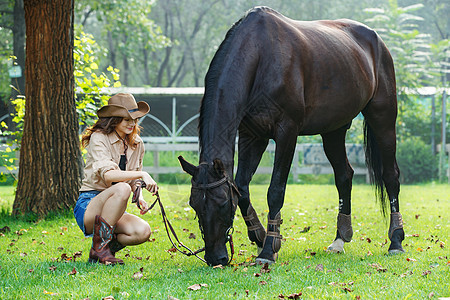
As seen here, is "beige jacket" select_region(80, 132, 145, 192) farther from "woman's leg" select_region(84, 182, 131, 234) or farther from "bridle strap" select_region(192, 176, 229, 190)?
"bridle strap" select_region(192, 176, 229, 190)

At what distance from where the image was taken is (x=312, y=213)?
8375 mm

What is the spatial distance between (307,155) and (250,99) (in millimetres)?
10915

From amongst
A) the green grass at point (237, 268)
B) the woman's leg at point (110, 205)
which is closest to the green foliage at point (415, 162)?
the green grass at point (237, 268)

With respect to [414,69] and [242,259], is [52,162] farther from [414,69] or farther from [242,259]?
[414,69]

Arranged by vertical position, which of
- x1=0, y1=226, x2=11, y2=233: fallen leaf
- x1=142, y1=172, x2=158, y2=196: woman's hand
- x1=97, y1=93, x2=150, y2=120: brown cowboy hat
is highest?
x1=97, y1=93, x2=150, y2=120: brown cowboy hat

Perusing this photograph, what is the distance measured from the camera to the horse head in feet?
12.6

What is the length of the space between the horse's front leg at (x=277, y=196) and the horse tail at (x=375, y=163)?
1666mm

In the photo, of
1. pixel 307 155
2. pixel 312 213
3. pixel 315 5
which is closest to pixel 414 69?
pixel 307 155

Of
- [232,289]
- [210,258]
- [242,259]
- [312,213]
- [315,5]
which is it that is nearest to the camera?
[232,289]

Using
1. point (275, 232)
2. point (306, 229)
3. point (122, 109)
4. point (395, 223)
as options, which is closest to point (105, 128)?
point (122, 109)

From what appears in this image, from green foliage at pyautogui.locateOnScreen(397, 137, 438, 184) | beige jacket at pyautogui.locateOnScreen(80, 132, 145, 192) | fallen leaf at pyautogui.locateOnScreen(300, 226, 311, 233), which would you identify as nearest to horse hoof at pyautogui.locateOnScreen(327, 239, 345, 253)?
fallen leaf at pyautogui.locateOnScreen(300, 226, 311, 233)

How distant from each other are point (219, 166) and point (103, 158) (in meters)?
0.97

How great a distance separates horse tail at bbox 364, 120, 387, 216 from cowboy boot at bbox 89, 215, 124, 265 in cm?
291

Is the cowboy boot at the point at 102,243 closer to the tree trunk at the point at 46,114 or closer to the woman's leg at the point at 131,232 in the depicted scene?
the woman's leg at the point at 131,232
